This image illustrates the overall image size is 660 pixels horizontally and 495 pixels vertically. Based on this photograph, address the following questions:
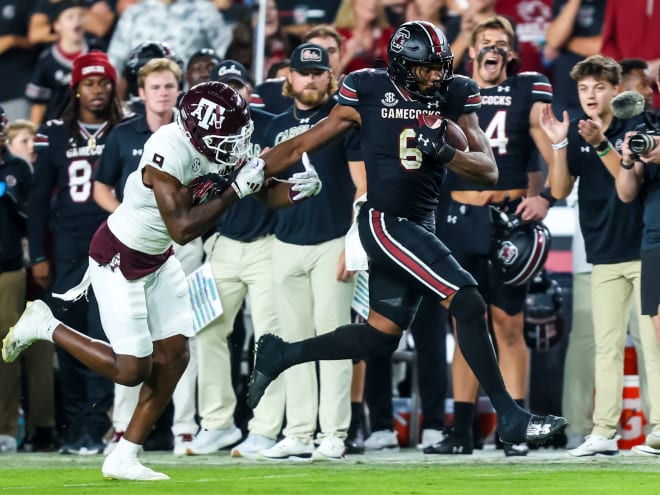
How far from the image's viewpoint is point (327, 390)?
8.31 m

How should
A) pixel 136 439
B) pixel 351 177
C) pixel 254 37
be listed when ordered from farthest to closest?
pixel 254 37, pixel 351 177, pixel 136 439

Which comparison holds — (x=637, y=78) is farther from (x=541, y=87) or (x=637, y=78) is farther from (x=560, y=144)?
(x=560, y=144)

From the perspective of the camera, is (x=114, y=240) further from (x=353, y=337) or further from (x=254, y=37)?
(x=254, y=37)

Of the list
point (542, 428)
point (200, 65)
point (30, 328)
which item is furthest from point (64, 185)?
point (542, 428)

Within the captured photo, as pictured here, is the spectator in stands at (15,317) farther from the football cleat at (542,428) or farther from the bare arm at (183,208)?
the football cleat at (542,428)

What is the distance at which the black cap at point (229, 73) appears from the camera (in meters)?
9.04

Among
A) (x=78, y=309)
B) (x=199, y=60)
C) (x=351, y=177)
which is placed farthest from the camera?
(x=199, y=60)

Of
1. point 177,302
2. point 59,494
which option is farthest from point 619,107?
point 59,494

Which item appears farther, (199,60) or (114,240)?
(199,60)

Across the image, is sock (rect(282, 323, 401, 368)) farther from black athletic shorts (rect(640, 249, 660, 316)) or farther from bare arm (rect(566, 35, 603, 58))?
bare arm (rect(566, 35, 603, 58))

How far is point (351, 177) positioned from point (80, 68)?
2006 millimetres

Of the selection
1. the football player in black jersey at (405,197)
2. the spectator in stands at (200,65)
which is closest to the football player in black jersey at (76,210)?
the spectator in stands at (200,65)

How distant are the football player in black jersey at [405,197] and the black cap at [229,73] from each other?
188 cm

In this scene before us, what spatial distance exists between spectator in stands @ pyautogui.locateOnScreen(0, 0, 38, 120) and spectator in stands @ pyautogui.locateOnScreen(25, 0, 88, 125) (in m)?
0.48
